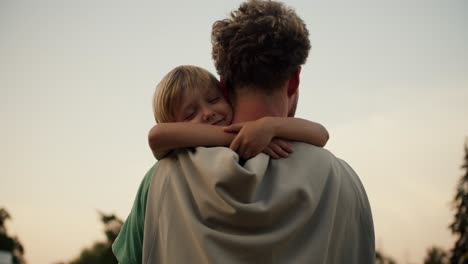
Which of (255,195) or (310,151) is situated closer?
(255,195)

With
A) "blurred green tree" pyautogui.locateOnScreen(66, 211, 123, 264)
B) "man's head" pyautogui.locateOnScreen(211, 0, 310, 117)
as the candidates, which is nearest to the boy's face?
"man's head" pyautogui.locateOnScreen(211, 0, 310, 117)

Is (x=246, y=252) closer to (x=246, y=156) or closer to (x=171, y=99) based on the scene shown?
(x=246, y=156)

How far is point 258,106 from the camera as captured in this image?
2.69 metres

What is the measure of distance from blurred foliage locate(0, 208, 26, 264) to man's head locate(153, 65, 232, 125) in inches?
517

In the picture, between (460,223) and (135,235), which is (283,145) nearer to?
(135,235)

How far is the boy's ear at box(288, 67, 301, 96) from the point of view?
2789 mm

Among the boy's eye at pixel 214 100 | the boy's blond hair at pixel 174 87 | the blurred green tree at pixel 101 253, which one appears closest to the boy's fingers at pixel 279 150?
the boy's eye at pixel 214 100

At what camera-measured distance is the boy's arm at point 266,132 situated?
2.51m

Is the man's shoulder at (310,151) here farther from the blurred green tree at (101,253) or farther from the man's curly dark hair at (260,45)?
the blurred green tree at (101,253)

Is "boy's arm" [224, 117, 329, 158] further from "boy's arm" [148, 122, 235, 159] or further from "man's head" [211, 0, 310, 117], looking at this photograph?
"man's head" [211, 0, 310, 117]

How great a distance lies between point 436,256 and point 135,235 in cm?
1967

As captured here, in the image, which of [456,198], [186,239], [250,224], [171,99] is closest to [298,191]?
[250,224]

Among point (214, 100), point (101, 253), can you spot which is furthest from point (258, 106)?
point (101, 253)

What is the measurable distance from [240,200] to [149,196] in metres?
0.39
